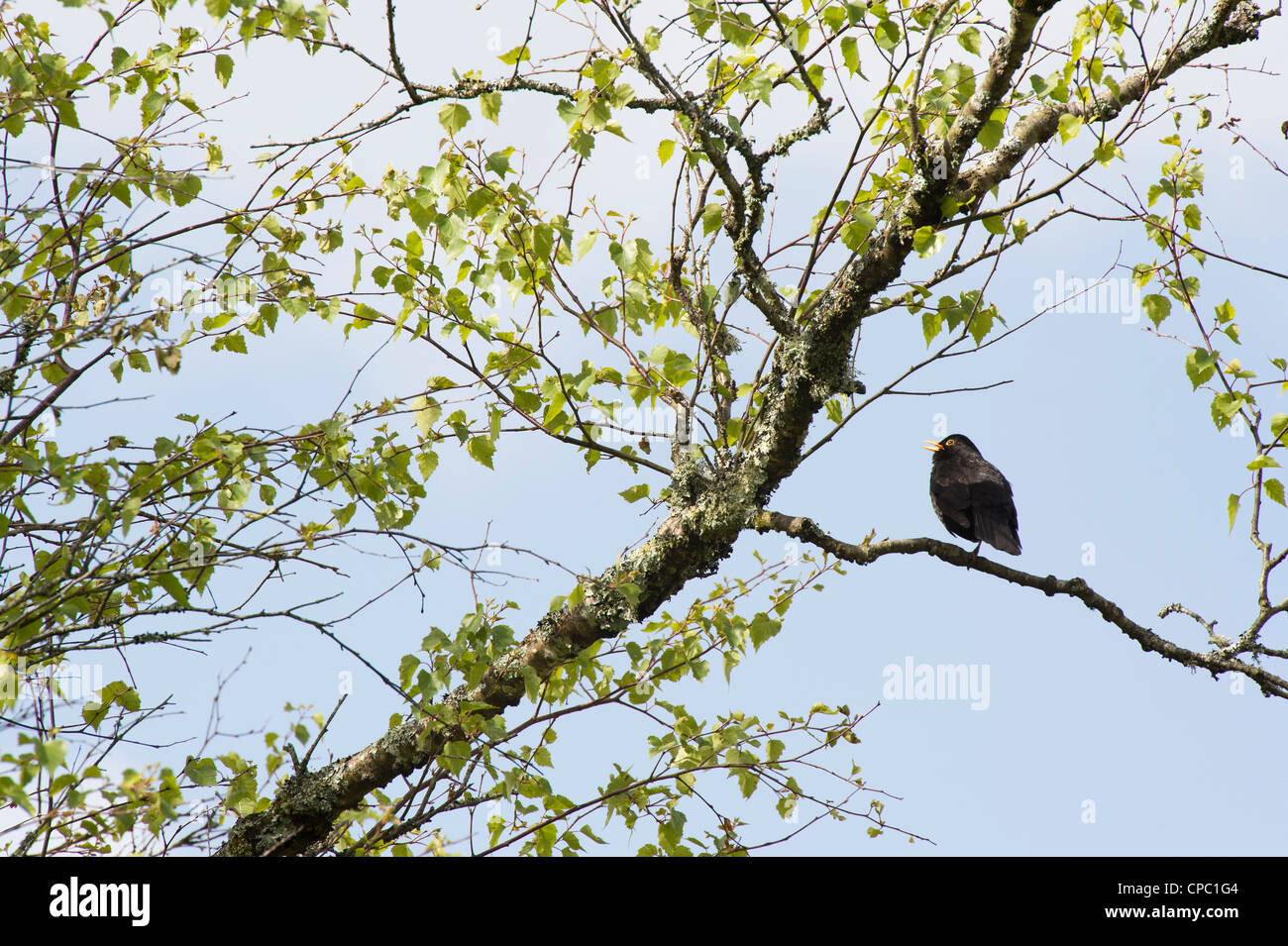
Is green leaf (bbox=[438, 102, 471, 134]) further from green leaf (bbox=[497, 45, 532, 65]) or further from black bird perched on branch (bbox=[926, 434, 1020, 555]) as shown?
black bird perched on branch (bbox=[926, 434, 1020, 555])

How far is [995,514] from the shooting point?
7.01 meters

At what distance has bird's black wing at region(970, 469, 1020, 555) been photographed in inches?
265

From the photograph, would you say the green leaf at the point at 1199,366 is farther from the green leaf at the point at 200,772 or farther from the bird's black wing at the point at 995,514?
the green leaf at the point at 200,772

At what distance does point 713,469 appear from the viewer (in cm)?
563

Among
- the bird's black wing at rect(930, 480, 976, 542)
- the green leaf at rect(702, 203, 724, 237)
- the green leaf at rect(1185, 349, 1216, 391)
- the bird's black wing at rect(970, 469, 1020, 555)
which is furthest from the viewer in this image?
the bird's black wing at rect(930, 480, 976, 542)

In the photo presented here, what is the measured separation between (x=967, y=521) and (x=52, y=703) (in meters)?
5.78

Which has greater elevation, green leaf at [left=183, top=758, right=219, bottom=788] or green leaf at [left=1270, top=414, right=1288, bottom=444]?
green leaf at [left=1270, top=414, right=1288, bottom=444]

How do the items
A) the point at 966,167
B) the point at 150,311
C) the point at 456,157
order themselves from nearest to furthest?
the point at 150,311, the point at 456,157, the point at 966,167

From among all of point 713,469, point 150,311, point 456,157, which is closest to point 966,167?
point 713,469

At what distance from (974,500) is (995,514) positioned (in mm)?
188

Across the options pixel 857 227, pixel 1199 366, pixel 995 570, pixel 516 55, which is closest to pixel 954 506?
pixel 995 570

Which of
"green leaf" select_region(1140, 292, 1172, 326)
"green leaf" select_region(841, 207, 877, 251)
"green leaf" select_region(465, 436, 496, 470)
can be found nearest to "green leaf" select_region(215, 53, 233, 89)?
"green leaf" select_region(465, 436, 496, 470)
